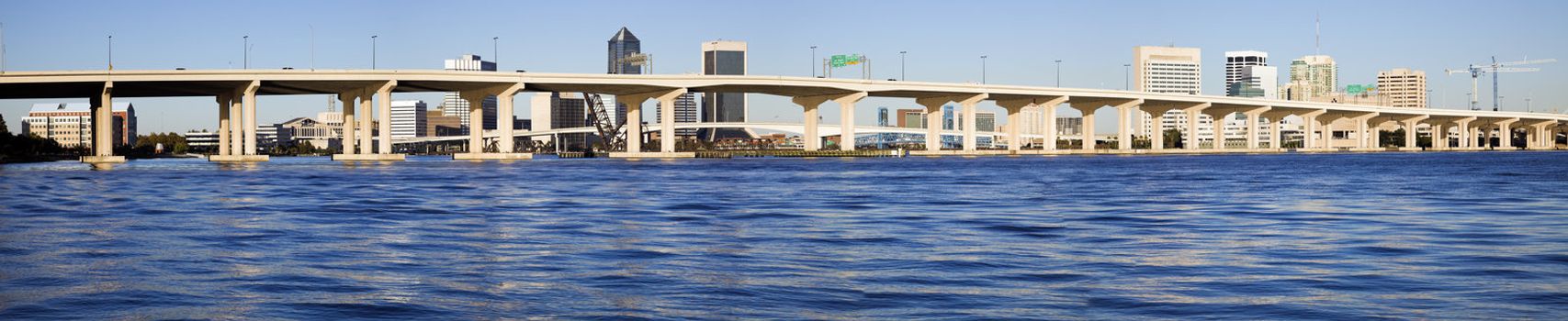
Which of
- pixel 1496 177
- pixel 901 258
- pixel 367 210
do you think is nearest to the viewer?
pixel 901 258

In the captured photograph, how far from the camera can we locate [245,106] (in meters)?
127

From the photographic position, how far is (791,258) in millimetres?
22031

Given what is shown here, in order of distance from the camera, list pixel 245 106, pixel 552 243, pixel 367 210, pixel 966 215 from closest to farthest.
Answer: pixel 552 243 < pixel 966 215 < pixel 367 210 < pixel 245 106

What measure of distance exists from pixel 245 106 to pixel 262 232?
104805mm

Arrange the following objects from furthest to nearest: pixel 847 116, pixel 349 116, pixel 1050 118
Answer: pixel 1050 118, pixel 847 116, pixel 349 116

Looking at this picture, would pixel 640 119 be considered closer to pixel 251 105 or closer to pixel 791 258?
pixel 251 105

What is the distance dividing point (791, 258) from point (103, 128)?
117 m

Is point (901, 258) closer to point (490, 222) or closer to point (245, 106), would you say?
point (490, 222)

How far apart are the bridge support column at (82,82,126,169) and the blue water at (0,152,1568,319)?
84494 mm

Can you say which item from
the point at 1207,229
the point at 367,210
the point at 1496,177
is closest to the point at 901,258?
the point at 1207,229

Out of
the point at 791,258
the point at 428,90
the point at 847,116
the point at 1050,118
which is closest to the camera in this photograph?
the point at 791,258

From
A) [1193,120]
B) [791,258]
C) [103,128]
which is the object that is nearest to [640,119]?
[103,128]

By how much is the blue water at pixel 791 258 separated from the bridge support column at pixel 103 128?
8449cm

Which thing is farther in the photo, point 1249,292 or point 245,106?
point 245,106
